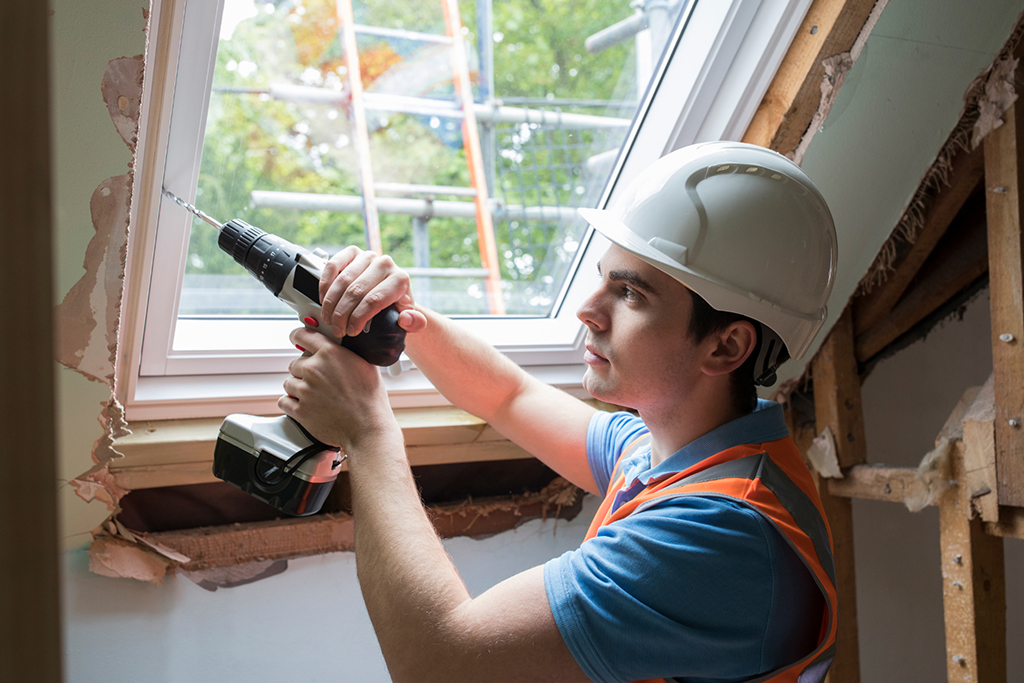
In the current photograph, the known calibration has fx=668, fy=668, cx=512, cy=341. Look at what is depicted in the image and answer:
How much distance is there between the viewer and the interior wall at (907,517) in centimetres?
230

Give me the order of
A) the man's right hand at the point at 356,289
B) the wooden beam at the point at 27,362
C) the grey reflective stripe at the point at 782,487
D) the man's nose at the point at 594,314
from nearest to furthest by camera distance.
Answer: the wooden beam at the point at 27,362
the grey reflective stripe at the point at 782,487
the man's right hand at the point at 356,289
the man's nose at the point at 594,314

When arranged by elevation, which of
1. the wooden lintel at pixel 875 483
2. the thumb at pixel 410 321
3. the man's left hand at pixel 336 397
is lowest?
the wooden lintel at pixel 875 483

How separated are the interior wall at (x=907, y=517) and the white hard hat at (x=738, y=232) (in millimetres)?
1461

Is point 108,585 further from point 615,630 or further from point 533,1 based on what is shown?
point 533,1

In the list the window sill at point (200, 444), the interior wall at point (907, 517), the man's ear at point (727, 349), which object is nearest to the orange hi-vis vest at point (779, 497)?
the man's ear at point (727, 349)

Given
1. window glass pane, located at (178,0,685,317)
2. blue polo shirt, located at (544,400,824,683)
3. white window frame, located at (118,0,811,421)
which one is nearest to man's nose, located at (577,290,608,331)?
blue polo shirt, located at (544,400,824,683)

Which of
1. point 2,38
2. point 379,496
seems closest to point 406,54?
point 379,496

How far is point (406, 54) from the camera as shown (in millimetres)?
1583

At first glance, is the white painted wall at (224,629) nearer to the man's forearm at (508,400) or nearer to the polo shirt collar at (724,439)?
the man's forearm at (508,400)

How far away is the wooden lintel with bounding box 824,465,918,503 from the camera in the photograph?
174 cm

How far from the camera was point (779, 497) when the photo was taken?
910 mm

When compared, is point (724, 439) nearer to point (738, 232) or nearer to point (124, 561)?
point (738, 232)

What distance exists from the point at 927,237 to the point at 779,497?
50.2 inches

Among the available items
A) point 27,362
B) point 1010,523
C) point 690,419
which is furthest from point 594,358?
point 1010,523
